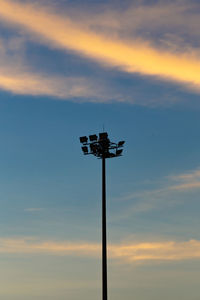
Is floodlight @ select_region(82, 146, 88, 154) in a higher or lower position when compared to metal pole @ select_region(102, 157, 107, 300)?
higher

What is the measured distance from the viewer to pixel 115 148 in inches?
2306

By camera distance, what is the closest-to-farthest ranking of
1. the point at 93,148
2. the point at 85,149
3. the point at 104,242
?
the point at 104,242
the point at 93,148
the point at 85,149

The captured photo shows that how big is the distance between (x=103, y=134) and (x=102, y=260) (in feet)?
37.6

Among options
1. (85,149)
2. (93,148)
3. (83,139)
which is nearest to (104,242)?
(93,148)

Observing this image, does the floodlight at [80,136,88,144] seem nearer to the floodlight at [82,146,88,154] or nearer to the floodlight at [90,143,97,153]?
the floodlight at [82,146,88,154]

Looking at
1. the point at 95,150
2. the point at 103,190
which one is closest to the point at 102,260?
the point at 103,190

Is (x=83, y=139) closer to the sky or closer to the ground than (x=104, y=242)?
closer to the sky

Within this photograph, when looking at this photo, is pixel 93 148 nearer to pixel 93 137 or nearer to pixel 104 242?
pixel 93 137

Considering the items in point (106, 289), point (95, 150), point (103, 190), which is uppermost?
point (95, 150)

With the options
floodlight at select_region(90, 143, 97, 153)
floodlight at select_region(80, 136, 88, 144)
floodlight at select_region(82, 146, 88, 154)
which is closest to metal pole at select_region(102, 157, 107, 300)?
floodlight at select_region(90, 143, 97, 153)

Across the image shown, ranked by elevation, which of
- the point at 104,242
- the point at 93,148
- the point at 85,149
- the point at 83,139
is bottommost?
the point at 104,242

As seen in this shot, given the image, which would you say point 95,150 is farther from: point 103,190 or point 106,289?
point 106,289

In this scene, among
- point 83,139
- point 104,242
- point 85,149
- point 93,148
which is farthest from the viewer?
point 83,139

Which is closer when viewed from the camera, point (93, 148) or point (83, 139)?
point (93, 148)
